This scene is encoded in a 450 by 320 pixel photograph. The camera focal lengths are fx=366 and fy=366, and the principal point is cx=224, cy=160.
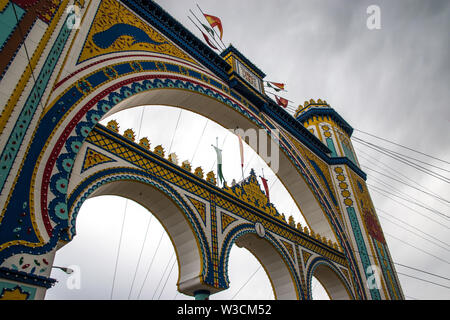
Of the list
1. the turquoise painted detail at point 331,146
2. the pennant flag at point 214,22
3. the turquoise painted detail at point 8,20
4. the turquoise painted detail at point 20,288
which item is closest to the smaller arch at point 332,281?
the turquoise painted detail at point 331,146

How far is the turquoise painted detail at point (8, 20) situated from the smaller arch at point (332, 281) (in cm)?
720

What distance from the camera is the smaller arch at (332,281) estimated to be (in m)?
8.52

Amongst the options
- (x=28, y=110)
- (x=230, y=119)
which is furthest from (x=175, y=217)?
(x=230, y=119)

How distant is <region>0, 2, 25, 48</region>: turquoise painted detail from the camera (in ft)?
12.9

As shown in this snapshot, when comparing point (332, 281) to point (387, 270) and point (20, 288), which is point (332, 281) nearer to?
point (387, 270)

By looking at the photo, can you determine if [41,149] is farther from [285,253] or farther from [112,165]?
[285,253]

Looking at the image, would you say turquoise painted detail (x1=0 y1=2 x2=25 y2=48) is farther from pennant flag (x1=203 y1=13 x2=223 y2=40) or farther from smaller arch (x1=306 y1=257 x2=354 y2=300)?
smaller arch (x1=306 y1=257 x2=354 y2=300)

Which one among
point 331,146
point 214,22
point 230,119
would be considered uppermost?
point 214,22

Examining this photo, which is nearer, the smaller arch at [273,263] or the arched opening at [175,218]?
the arched opening at [175,218]

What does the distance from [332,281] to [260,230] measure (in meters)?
2.99

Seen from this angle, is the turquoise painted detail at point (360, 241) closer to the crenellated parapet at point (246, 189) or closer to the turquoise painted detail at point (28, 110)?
the crenellated parapet at point (246, 189)

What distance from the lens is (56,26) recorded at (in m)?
4.69

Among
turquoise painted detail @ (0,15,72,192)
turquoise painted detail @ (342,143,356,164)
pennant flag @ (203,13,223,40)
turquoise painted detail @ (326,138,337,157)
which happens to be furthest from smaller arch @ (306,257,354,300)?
turquoise painted detail @ (0,15,72,192)

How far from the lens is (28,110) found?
3910 mm
